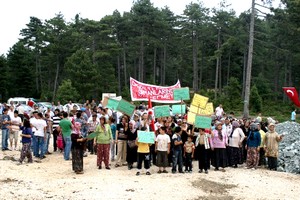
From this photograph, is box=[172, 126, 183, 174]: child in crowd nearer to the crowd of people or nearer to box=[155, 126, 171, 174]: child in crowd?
the crowd of people

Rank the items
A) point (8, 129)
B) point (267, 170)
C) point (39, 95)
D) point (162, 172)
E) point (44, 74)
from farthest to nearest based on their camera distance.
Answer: point (44, 74), point (39, 95), point (8, 129), point (267, 170), point (162, 172)

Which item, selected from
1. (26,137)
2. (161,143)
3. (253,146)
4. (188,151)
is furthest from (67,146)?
(253,146)

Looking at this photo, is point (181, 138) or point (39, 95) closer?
point (181, 138)

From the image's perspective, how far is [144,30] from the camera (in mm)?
50031

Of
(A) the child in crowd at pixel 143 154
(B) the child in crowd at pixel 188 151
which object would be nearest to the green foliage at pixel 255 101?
(B) the child in crowd at pixel 188 151

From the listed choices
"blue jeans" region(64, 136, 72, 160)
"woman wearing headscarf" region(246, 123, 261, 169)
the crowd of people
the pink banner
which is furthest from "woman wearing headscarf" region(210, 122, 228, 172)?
"blue jeans" region(64, 136, 72, 160)

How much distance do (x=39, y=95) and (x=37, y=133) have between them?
1617 inches

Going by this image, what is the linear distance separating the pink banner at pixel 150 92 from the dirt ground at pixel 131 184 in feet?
7.97

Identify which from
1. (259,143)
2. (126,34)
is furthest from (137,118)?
(126,34)

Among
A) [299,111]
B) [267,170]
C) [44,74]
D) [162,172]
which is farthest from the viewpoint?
[44,74]

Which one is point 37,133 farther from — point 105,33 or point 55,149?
point 105,33

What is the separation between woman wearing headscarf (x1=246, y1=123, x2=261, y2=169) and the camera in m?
12.7

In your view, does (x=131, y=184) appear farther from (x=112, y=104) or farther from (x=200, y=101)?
(x=112, y=104)

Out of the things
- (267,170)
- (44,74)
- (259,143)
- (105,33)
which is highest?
(105,33)
